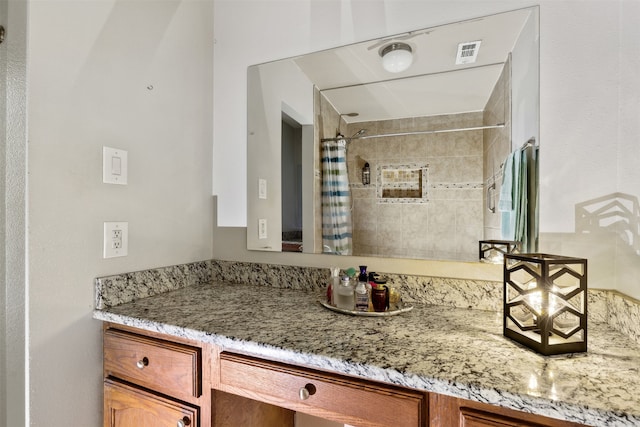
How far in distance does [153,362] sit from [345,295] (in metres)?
0.64

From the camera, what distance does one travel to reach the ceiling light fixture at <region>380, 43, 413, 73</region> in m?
1.27

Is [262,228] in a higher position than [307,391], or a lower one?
higher

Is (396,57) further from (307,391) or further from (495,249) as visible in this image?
(307,391)

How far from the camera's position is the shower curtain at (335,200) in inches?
53.6

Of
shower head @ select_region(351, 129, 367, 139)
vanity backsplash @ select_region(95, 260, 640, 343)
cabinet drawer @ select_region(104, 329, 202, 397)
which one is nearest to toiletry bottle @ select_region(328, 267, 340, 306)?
vanity backsplash @ select_region(95, 260, 640, 343)

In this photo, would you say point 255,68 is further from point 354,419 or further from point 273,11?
point 354,419

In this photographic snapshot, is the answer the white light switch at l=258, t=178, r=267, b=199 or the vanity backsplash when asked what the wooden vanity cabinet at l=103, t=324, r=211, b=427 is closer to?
the vanity backsplash

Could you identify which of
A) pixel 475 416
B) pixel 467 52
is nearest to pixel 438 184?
pixel 467 52

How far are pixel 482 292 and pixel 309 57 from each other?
46.3 inches

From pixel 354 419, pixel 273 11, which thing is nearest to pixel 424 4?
pixel 273 11

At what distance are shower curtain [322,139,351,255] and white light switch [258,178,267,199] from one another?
0.31 metres

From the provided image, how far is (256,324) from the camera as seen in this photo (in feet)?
3.13

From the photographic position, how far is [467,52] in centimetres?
119

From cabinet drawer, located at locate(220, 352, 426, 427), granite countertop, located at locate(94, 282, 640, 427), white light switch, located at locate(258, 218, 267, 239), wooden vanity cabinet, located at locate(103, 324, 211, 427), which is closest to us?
granite countertop, located at locate(94, 282, 640, 427)
